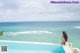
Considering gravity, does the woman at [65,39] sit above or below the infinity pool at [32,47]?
above

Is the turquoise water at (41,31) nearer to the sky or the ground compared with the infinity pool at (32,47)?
nearer to the sky

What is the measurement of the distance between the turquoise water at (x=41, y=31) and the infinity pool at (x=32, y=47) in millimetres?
49

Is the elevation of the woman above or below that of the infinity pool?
above

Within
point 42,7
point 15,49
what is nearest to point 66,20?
point 42,7

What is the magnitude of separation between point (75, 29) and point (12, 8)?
0.81 metres

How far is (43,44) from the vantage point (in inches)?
72.0

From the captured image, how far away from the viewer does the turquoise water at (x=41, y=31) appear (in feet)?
6.04

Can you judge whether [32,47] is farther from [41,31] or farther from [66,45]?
[66,45]

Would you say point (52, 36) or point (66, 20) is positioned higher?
point (66, 20)

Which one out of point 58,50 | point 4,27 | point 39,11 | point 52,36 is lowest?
point 58,50

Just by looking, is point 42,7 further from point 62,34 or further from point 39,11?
point 62,34

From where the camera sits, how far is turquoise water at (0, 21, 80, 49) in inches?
72.5

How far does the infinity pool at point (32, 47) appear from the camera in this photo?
6.01 feet

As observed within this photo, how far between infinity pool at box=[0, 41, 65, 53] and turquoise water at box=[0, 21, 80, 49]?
0.16 ft
